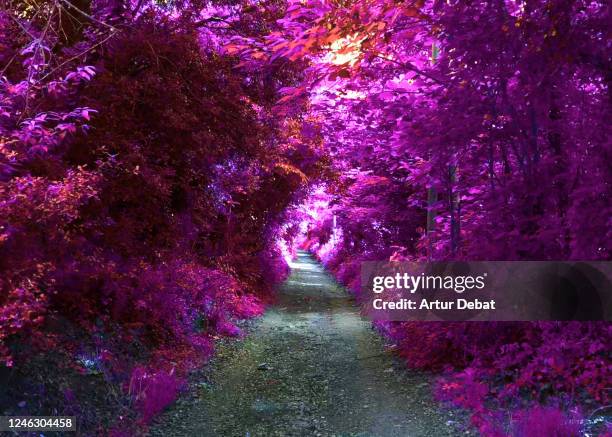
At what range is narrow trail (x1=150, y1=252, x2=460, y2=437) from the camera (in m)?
5.21

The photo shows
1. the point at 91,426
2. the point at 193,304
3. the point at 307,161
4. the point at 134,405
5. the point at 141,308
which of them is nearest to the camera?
the point at 91,426

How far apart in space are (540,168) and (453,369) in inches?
109

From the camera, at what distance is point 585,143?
479 centimetres

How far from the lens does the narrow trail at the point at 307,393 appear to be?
205 inches

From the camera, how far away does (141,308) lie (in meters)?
6.78

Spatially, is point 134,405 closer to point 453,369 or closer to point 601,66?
point 453,369

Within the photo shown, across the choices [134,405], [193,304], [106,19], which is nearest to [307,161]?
[193,304]

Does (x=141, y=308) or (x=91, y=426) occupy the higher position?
(x=141, y=308)

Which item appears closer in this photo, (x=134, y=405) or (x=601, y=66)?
(x=601, y=66)

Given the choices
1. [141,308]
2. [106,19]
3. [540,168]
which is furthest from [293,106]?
[141,308]

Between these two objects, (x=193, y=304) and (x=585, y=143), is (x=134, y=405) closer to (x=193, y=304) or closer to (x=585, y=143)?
(x=193, y=304)

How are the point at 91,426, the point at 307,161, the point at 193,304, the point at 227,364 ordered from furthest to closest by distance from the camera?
the point at 307,161 → the point at 193,304 → the point at 227,364 → the point at 91,426

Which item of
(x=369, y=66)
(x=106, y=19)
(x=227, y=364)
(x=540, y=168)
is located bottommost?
(x=227, y=364)

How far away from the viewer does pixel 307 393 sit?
6434 millimetres
